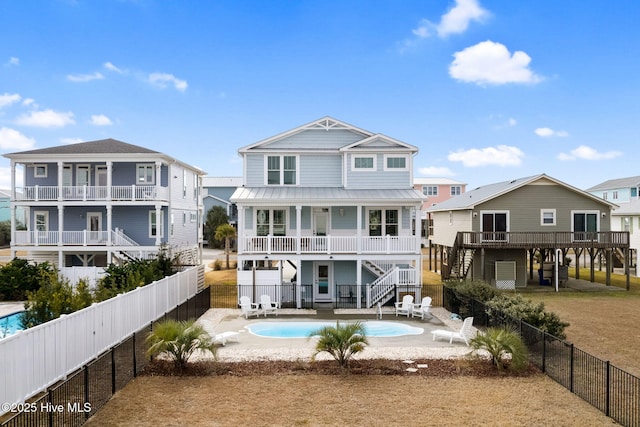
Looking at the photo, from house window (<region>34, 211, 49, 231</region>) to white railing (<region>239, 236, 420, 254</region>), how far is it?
16304 mm

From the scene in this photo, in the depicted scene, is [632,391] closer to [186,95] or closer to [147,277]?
[147,277]

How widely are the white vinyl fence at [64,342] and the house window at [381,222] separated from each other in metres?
12.1

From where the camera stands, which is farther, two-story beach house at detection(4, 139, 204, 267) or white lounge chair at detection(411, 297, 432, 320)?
two-story beach house at detection(4, 139, 204, 267)

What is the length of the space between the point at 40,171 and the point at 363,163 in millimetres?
20707

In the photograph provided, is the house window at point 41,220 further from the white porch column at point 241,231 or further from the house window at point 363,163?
the house window at point 363,163

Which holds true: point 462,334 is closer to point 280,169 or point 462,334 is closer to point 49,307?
point 49,307

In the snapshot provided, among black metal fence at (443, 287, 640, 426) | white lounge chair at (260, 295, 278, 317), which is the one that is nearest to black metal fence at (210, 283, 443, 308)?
white lounge chair at (260, 295, 278, 317)

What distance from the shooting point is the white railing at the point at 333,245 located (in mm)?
23688

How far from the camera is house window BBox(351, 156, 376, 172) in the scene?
85.8ft

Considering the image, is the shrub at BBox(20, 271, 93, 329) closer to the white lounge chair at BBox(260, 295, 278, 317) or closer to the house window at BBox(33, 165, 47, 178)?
the white lounge chair at BBox(260, 295, 278, 317)

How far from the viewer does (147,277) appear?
2244cm

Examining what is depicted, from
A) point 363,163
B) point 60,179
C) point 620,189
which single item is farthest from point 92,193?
point 620,189

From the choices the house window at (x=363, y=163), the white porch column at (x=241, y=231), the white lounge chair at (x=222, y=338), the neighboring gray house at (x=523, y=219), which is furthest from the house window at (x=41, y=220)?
the neighboring gray house at (x=523, y=219)

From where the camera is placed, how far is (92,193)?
101 feet
